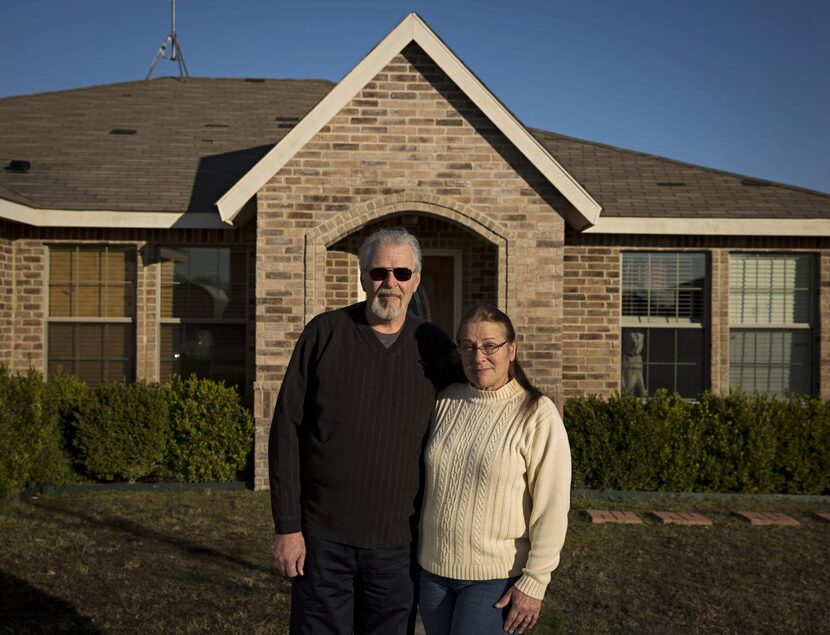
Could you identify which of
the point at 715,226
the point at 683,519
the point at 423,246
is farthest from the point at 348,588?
the point at 715,226

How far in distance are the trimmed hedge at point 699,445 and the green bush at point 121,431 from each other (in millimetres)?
4405

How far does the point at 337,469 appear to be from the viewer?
310 centimetres

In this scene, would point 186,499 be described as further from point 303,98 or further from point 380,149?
point 303,98

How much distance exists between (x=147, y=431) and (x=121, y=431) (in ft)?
0.92

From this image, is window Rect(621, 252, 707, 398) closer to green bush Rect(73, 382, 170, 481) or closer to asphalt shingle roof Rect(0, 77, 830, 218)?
asphalt shingle roof Rect(0, 77, 830, 218)

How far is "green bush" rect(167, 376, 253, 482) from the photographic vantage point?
8844 mm

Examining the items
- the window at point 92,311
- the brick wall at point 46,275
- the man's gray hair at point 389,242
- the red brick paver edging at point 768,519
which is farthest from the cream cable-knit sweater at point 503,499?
the window at point 92,311

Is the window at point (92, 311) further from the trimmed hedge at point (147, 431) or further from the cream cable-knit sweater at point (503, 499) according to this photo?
the cream cable-knit sweater at point (503, 499)

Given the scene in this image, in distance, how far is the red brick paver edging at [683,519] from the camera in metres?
7.57

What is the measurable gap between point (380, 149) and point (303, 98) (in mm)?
5107

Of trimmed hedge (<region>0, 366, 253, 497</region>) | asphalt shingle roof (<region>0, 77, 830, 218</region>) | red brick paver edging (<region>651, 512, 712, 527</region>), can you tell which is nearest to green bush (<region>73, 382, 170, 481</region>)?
trimmed hedge (<region>0, 366, 253, 497</region>)

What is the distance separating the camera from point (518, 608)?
9.07ft

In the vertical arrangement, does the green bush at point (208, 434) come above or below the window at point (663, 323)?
below

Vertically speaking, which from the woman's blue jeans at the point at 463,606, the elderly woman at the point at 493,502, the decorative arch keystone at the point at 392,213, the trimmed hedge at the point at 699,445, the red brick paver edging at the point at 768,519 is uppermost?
the decorative arch keystone at the point at 392,213
